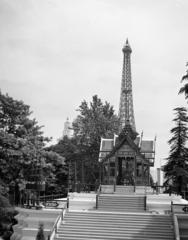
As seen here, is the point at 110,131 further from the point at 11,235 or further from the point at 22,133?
the point at 11,235

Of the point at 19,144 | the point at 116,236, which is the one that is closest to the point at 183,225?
the point at 116,236

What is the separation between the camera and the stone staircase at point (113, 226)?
66.4 feet

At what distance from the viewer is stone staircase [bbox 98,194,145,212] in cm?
2531

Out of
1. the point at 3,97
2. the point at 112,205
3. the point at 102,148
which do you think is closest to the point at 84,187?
the point at 102,148

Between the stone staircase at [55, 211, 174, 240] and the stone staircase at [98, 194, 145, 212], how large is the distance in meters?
2.48

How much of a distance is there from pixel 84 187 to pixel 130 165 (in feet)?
20.8

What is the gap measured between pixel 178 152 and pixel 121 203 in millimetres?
14795

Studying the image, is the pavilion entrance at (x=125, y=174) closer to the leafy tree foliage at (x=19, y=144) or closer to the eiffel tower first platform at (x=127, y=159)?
the eiffel tower first platform at (x=127, y=159)

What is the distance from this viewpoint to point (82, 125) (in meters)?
43.4

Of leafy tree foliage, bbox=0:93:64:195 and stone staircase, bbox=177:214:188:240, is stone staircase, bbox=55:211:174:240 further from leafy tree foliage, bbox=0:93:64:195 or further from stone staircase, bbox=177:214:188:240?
leafy tree foliage, bbox=0:93:64:195

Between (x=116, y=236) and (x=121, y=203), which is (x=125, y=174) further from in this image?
(x=116, y=236)

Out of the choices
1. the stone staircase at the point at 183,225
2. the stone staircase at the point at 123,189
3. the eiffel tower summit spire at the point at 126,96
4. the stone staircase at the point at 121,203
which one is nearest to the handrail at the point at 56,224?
the stone staircase at the point at 121,203

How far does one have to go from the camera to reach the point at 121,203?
85.4ft

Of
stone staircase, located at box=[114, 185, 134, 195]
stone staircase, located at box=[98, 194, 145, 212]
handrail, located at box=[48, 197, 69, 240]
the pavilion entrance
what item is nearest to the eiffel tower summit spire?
the pavilion entrance
